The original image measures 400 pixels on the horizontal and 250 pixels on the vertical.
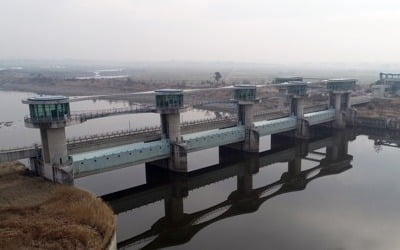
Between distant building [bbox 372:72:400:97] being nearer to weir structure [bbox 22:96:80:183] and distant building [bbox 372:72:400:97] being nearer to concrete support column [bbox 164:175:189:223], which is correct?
concrete support column [bbox 164:175:189:223]

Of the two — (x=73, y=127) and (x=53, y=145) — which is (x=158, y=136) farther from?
(x=73, y=127)

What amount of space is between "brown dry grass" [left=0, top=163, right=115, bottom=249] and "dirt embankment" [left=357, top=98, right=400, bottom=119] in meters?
64.6

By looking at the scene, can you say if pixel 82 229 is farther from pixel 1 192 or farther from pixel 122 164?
pixel 122 164

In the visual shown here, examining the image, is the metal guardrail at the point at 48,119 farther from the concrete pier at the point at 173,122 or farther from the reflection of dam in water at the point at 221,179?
the concrete pier at the point at 173,122

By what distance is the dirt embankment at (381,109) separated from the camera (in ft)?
244

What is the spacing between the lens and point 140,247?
27.8m

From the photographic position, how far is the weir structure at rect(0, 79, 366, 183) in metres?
32.4

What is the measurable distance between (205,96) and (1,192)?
91431mm

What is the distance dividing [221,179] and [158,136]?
954cm

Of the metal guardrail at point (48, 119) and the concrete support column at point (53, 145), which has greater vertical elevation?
the metal guardrail at point (48, 119)

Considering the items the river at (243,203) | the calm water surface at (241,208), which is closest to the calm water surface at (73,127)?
the river at (243,203)

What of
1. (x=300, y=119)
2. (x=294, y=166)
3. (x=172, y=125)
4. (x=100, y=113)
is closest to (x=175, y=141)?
(x=172, y=125)

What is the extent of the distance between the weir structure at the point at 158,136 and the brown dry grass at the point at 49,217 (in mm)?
2828

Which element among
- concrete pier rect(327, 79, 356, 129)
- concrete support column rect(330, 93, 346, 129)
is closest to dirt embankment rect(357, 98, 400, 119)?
concrete pier rect(327, 79, 356, 129)
